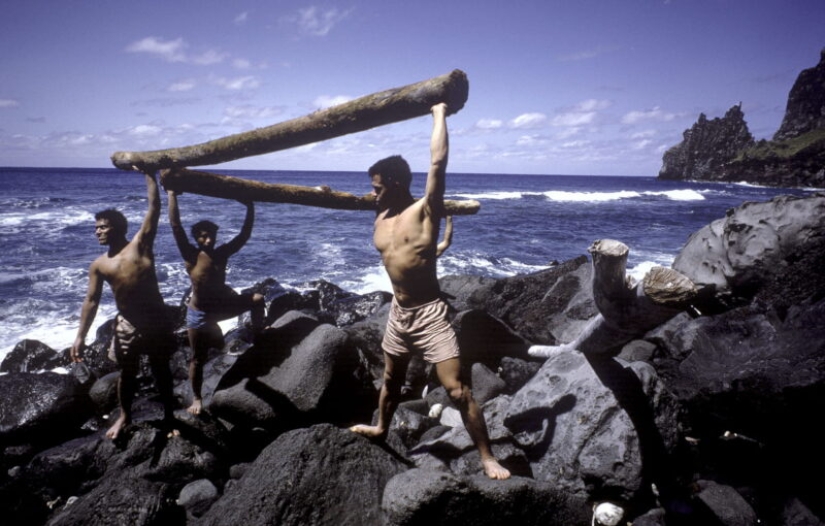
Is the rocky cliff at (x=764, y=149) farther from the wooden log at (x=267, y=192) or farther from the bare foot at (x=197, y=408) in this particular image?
the bare foot at (x=197, y=408)

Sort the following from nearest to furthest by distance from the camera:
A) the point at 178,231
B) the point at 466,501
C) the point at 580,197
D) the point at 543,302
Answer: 1. the point at 466,501
2. the point at 178,231
3. the point at 543,302
4. the point at 580,197

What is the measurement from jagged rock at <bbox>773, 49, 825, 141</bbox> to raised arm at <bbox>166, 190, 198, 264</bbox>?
110 m

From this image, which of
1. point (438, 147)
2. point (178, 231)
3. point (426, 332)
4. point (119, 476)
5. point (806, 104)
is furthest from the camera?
point (806, 104)

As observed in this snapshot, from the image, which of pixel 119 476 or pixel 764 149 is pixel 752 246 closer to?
pixel 119 476

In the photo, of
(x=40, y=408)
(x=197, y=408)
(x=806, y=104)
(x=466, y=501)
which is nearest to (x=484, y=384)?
(x=466, y=501)

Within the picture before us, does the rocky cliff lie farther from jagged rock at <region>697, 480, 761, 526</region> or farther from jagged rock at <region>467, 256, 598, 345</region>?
jagged rock at <region>697, 480, 761, 526</region>

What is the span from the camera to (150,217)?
4.33m

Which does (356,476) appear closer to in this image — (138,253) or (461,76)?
(461,76)

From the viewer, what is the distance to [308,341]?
485 cm

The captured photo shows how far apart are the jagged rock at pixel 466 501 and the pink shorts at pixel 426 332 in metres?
1.02

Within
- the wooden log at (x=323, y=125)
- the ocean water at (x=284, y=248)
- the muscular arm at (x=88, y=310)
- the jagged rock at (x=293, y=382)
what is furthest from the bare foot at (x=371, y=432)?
the ocean water at (x=284, y=248)

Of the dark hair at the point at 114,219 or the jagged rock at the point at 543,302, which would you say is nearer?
the dark hair at the point at 114,219

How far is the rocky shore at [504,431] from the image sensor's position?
110 inches

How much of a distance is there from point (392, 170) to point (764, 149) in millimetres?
99721
